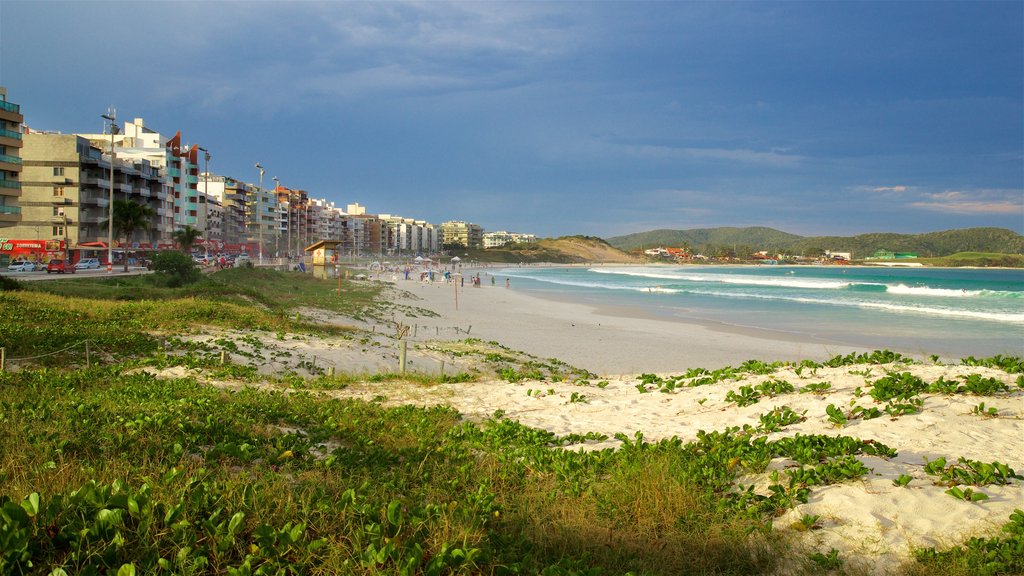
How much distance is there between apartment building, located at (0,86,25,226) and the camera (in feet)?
145

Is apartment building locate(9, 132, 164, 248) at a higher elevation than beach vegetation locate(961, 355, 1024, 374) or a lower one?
higher

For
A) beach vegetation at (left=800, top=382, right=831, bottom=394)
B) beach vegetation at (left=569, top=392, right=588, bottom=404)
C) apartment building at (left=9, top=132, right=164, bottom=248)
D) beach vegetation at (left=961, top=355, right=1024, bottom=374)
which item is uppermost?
apartment building at (left=9, top=132, right=164, bottom=248)

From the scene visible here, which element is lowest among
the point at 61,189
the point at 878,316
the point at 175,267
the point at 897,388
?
the point at 878,316

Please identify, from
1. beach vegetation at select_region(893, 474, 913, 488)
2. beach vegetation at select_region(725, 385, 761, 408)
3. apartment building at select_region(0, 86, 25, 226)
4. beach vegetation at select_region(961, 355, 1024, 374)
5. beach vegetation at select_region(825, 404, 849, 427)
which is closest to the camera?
beach vegetation at select_region(893, 474, 913, 488)

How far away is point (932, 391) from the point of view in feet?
25.7

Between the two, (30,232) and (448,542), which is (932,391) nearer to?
(448,542)

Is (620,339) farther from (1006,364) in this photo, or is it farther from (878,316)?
(878,316)

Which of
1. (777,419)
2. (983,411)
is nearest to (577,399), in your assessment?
(777,419)

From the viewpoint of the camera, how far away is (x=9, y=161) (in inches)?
1752

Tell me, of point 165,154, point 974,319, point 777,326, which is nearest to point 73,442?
point 777,326

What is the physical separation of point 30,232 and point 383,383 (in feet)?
203

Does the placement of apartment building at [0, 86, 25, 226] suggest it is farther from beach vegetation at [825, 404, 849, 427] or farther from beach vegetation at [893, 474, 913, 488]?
beach vegetation at [893, 474, 913, 488]

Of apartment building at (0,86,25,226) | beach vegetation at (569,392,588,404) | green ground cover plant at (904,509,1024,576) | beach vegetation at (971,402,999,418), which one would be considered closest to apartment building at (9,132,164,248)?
apartment building at (0,86,25,226)

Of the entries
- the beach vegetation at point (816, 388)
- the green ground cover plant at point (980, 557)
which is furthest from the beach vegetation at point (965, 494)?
the beach vegetation at point (816, 388)
